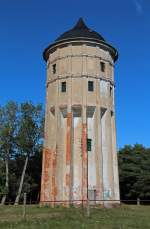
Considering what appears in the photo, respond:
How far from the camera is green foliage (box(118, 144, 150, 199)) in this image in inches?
1734

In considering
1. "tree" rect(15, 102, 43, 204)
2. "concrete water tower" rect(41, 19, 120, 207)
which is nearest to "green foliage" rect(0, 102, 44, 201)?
"tree" rect(15, 102, 43, 204)

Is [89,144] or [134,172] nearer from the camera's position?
[89,144]

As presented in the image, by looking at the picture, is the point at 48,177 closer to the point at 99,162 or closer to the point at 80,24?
the point at 99,162

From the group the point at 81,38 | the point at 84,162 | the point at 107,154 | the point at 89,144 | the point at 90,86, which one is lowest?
the point at 84,162

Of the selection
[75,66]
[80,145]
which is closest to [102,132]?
[80,145]

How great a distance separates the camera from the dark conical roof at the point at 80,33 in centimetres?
3253

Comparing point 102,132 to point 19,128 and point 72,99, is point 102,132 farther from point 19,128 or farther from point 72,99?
point 19,128

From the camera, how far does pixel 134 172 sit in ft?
152

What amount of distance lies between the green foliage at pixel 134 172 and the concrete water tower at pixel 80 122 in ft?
46.6

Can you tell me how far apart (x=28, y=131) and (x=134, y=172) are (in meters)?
15.6

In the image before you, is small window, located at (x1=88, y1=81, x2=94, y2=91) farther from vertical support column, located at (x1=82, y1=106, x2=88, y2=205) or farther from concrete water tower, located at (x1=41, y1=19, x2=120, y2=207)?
vertical support column, located at (x1=82, y1=106, x2=88, y2=205)

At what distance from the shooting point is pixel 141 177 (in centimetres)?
4453

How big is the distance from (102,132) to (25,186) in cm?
1780

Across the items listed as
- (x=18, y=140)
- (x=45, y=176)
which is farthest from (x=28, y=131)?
(x=45, y=176)
